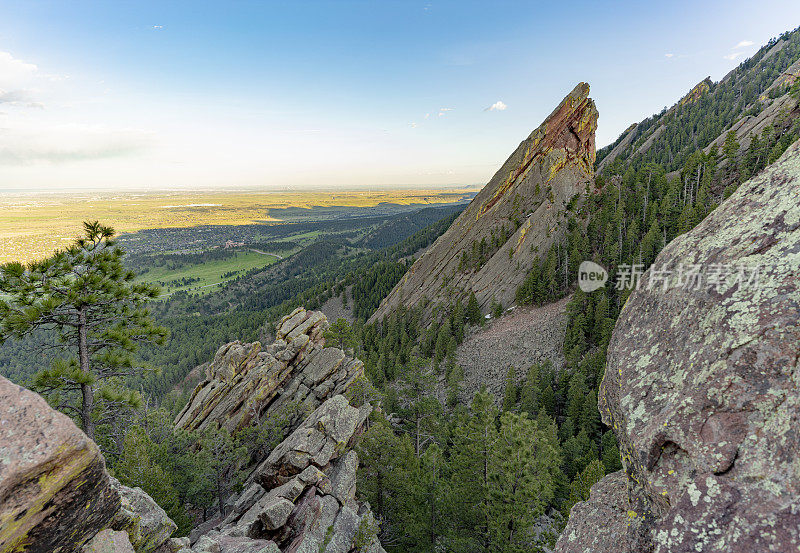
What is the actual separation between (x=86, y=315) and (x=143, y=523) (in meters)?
7.88

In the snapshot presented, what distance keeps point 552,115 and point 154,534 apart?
9101cm

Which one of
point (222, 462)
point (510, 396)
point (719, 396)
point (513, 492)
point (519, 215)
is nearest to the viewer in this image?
point (719, 396)

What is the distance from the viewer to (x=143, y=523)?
1071 centimetres

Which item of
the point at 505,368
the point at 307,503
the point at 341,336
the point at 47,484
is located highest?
the point at 47,484

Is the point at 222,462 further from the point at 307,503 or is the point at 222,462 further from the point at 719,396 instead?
the point at 719,396

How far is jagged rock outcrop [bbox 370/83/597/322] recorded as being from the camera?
68.5m

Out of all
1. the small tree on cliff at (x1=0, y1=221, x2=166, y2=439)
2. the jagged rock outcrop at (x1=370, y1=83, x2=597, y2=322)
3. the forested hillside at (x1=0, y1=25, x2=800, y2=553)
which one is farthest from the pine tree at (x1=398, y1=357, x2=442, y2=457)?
the jagged rock outcrop at (x1=370, y1=83, x2=597, y2=322)

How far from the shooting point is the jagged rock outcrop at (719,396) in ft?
12.5

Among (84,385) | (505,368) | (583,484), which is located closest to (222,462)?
(84,385)

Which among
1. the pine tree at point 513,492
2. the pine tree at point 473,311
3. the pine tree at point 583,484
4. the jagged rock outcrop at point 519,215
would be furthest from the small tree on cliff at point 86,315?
the jagged rock outcrop at point 519,215

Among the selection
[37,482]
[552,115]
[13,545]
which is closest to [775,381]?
[37,482]

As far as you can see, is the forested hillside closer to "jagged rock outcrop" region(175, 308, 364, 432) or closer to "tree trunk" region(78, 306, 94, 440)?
"tree trunk" region(78, 306, 94, 440)

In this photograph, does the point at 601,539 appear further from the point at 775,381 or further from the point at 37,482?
the point at 37,482

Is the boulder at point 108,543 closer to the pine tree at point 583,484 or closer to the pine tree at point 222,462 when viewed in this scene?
the pine tree at point 222,462
